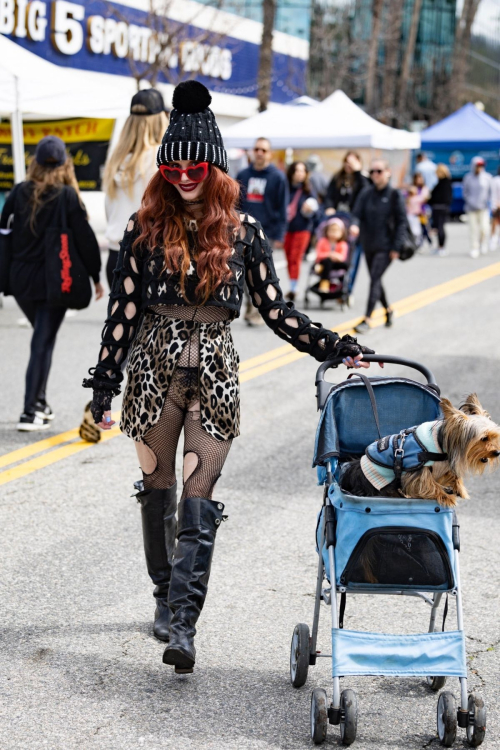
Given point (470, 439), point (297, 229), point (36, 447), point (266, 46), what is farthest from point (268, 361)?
point (266, 46)

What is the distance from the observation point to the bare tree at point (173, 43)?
72.4 ft

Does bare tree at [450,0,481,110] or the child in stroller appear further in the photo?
bare tree at [450,0,481,110]

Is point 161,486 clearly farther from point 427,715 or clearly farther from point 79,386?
point 79,386

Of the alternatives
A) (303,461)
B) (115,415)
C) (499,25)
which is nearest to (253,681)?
(303,461)

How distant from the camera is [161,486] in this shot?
13.5ft

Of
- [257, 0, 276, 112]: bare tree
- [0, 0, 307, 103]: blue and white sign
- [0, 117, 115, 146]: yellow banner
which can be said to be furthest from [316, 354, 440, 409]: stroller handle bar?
[257, 0, 276, 112]: bare tree

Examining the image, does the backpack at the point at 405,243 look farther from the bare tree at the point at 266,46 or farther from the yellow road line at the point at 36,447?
the bare tree at the point at 266,46

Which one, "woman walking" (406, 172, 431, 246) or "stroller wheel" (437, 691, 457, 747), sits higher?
"woman walking" (406, 172, 431, 246)

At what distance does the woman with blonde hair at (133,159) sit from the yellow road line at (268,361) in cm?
119

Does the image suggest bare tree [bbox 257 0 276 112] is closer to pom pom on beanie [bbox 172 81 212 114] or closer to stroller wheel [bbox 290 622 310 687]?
pom pom on beanie [bbox 172 81 212 114]

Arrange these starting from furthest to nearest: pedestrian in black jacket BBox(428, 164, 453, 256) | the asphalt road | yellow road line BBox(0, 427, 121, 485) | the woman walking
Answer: the woman walking < pedestrian in black jacket BBox(428, 164, 453, 256) < yellow road line BBox(0, 427, 121, 485) < the asphalt road

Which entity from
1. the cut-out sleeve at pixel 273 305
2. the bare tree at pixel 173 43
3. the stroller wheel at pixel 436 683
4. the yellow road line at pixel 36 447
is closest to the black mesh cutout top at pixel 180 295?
the cut-out sleeve at pixel 273 305

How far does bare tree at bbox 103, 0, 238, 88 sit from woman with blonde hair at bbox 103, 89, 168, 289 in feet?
43.0

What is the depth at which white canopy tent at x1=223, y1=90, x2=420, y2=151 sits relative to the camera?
18.8 meters
